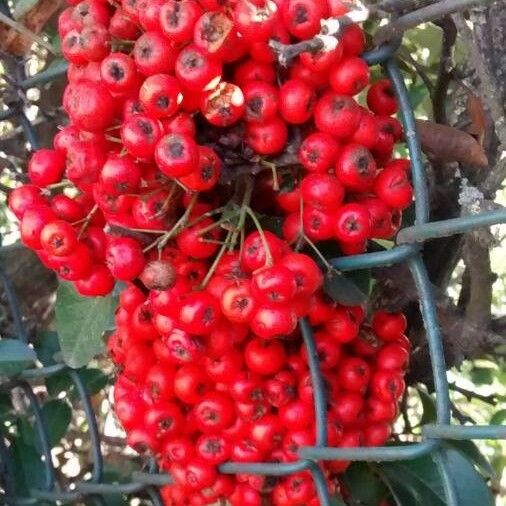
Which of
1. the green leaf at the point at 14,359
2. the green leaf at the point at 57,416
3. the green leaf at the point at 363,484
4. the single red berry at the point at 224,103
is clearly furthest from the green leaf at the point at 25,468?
the single red berry at the point at 224,103

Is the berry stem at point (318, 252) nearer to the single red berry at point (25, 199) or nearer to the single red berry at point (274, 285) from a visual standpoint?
the single red berry at point (274, 285)

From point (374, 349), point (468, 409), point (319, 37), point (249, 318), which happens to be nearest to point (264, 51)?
point (319, 37)

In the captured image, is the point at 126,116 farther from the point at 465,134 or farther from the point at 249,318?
the point at 465,134

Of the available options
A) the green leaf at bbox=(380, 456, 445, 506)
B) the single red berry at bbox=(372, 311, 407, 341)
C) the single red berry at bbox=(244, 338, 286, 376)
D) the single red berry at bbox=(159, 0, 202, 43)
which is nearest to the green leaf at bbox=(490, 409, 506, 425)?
the green leaf at bbox=(380, 456, 445, 506)

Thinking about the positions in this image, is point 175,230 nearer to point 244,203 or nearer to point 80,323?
point 244,203

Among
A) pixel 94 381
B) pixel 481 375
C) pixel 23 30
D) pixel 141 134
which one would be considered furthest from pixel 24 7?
pixel 481 375

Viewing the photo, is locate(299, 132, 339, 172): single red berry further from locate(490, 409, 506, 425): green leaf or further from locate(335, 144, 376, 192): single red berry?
locate(490, 409, 506, 425): green leaf
